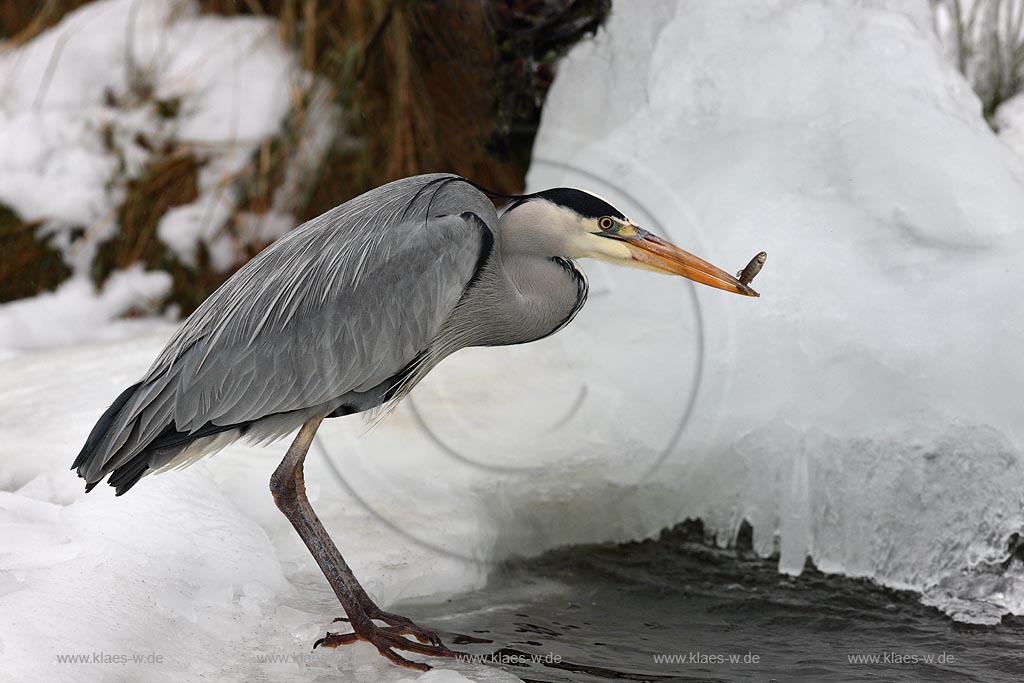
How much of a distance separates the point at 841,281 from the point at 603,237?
3.21 feet

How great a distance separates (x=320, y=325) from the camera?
277cm

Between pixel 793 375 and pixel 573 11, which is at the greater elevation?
pixel 573 11

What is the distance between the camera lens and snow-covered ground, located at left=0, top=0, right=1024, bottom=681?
2.89 meters

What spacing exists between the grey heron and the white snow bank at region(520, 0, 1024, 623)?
75cm

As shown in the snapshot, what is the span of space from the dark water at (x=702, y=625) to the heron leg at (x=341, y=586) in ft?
0.46

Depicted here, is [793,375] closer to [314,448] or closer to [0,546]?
[314,448]

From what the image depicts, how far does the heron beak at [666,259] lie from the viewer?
2.87m

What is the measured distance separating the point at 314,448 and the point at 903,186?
203cm

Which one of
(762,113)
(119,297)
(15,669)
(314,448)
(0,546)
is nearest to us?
(15,669)

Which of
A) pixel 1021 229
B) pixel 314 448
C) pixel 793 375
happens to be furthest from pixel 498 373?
pixel 1021 229

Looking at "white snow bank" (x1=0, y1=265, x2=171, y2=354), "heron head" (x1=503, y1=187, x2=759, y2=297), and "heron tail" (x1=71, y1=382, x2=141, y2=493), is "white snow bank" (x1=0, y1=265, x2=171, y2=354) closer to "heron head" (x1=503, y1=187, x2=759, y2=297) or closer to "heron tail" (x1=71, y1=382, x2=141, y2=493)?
"heron tail" (x1=71, y1=382, x2=141, y2=493)

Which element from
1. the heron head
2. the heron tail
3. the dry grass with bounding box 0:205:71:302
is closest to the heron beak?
the heron head

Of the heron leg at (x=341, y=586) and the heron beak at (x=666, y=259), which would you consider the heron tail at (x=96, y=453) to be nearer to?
the heron leg at (x=341, y=586)

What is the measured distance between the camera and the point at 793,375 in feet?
11.3
